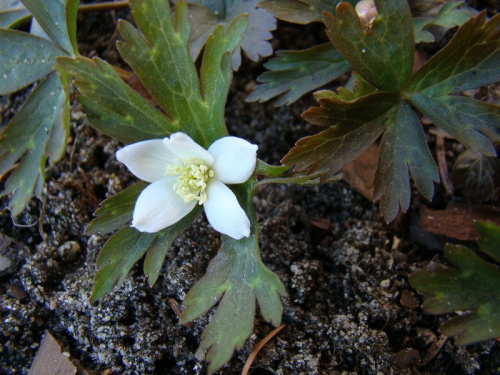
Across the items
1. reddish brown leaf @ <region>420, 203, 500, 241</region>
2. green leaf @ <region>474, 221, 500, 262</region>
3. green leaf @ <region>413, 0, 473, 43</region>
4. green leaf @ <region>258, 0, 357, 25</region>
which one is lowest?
reddish brown leaf @ <region>420, 203, 500, 241</region>

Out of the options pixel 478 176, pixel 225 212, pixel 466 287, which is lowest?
pixel 478 176

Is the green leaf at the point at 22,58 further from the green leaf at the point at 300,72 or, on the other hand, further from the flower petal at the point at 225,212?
the flower petal at the point at 225,212

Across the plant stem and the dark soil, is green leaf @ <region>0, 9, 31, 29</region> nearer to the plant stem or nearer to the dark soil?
the plant stem

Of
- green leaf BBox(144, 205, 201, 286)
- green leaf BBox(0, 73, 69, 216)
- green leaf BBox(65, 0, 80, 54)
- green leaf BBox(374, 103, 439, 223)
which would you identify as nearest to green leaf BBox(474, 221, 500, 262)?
green leaf BBox(374, 103, 439, 223)

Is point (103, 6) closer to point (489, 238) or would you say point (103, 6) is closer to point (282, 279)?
point (282, 279)

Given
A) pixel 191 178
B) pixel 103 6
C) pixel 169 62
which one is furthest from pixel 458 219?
pixel 103 6

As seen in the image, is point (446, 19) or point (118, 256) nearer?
point (118, 256)

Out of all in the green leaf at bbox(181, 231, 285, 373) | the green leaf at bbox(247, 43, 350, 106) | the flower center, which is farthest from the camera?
the green leaf at bbox(247, 43, 350, 106)

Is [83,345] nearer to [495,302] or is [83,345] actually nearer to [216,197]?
[216,197]
